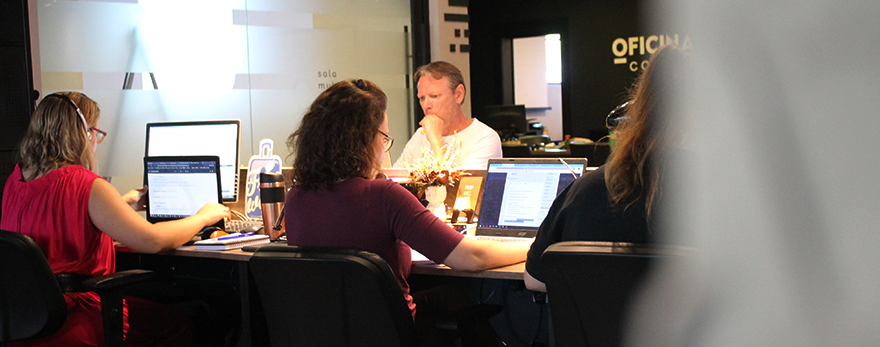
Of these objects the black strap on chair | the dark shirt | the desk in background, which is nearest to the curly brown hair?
the dark shirt

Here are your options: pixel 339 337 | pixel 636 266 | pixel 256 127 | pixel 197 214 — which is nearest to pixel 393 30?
pixel 256 127

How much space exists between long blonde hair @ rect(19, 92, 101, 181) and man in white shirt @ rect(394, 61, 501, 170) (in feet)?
4.97

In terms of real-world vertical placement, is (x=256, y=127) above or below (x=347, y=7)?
below

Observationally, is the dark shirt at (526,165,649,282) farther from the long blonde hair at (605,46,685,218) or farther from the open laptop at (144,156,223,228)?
the open laptop at (144,156,223,228)

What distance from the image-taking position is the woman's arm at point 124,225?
2197 millimetres

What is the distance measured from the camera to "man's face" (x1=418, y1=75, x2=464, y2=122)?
140 inches

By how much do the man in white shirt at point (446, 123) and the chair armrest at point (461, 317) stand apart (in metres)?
1.67

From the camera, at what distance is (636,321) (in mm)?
381

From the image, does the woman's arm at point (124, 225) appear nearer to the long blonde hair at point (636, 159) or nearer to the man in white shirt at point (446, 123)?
the man in white shirt at point (446, 123)

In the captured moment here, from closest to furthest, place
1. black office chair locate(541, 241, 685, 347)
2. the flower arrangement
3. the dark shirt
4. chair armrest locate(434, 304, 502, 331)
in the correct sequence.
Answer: black office chair locate(541, 241, 685, 347) < the dark shirt < chair armrest locate(434, 304, 502, 331) < the flower arrangement

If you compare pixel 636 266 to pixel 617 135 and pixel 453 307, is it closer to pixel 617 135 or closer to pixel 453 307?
pixel 617 135

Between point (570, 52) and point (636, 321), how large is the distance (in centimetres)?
818

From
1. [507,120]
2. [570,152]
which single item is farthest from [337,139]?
[507,120]

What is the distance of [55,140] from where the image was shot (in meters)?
2.28
